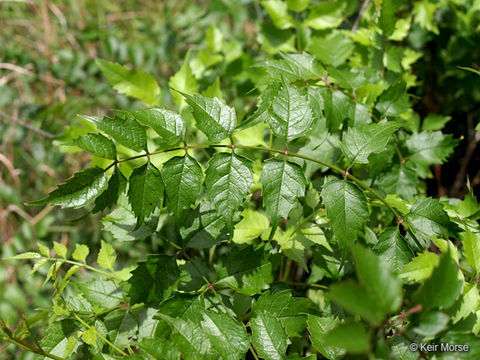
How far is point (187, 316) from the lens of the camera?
814 millimetres

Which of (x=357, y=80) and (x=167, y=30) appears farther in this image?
(x=167, y=30)

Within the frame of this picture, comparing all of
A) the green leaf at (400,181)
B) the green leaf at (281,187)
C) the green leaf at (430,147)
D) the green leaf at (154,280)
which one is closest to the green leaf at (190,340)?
the green leaf at (154,280)

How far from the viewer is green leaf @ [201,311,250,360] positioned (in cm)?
75

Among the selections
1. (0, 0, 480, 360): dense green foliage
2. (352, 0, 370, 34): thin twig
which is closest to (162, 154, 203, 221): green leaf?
(0, 0, 480, 360): dense green foliage

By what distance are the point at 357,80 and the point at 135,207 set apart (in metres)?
0.68

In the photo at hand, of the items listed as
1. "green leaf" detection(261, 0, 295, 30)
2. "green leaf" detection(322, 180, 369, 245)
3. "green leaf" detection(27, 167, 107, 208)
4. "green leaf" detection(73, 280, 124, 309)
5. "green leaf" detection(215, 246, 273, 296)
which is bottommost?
"green leaf" detection(73, 280, 124, 309)

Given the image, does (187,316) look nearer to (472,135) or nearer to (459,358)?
(459,358)

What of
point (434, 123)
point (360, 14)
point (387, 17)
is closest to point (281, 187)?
point (387, 17)

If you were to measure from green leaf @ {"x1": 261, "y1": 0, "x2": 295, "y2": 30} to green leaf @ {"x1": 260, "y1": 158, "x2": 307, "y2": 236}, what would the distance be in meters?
0.82

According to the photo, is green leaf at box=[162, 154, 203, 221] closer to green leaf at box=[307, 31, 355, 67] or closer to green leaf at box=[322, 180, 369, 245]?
green leaf at box=[322, 180, 369, 245]

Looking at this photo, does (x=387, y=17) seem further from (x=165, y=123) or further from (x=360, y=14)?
(x=165, y=123)

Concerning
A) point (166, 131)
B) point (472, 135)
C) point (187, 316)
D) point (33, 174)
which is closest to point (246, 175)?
point (166, 131)

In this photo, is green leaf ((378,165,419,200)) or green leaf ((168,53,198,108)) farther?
green leaf ((168,53,198,108))

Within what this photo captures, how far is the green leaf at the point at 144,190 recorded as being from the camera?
825 millimetres
